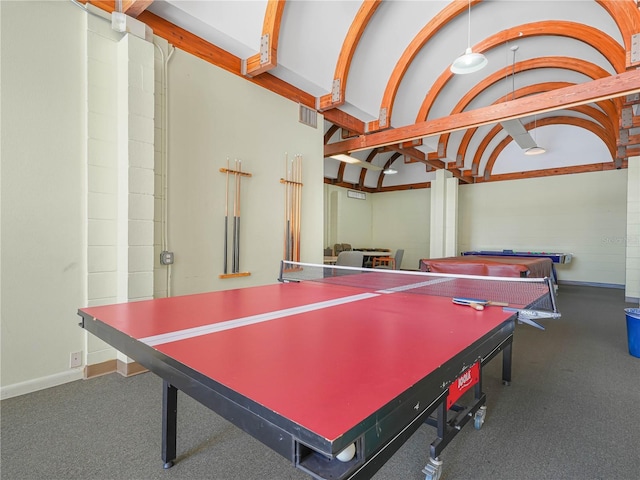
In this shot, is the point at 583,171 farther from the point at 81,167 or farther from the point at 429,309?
the point at 81,167

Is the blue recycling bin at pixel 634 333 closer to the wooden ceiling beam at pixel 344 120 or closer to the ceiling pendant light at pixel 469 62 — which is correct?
the ceiling pendant light at pixel 469 62

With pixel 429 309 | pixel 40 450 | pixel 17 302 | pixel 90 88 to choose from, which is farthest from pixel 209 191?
pixel 429 309

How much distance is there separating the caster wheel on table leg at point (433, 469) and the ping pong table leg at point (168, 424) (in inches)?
50.7

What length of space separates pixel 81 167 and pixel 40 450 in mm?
2084

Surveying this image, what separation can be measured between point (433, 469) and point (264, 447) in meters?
0.94

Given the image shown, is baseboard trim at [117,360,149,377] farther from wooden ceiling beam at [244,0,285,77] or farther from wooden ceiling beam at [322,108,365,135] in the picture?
wooden ceiling beam at [322,108,365,135]

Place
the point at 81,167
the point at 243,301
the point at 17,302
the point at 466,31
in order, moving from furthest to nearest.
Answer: the point at 466,31, the point at 81,167, the point at 17,302, the point at 243,301

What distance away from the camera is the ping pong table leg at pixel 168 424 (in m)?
1.64

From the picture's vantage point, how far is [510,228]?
9.47 metres

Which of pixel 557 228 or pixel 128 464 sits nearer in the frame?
pixel 128 464

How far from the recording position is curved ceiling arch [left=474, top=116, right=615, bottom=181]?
309 inches

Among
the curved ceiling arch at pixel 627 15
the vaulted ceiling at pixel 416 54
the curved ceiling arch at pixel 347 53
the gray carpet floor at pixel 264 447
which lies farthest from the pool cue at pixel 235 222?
the curved ceiling arch at pixel 627 15

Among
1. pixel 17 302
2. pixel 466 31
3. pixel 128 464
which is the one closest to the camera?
pixel 128 464

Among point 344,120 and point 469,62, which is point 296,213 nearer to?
point 344,120
